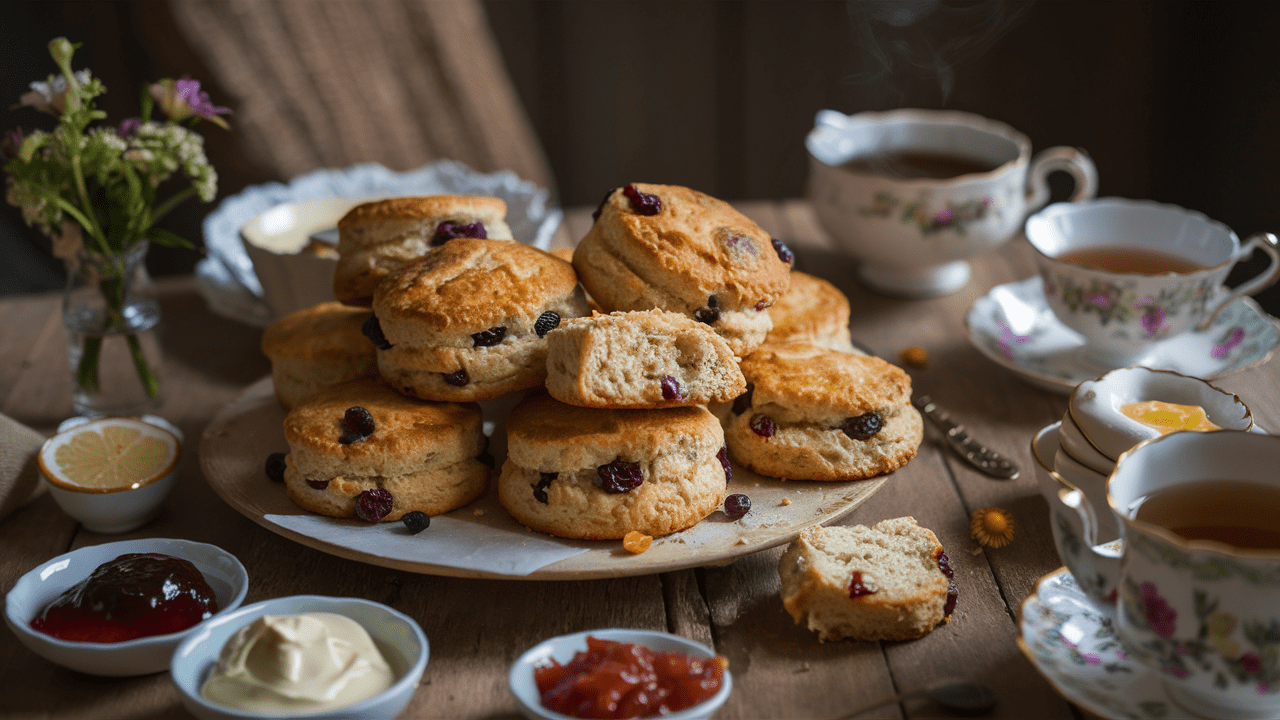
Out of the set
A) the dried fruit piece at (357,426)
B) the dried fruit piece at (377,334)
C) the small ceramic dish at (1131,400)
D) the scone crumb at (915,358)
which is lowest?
the scone crumb at (915,358)

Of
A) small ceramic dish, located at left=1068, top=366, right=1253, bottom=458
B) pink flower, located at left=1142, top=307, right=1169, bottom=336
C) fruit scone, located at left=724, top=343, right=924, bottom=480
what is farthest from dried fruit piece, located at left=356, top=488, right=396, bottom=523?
pink flower, located at left=1142, top=307, right=1169, bottom=336

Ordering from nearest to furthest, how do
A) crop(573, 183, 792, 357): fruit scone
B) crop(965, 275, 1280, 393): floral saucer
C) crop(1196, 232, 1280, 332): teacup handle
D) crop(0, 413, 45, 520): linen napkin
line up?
crop(573, 183, 792, 357): fruit scone
crop(0, 413, 45, 520): linen napkin
crop(1196, 232, 1280, 332): teacup handle
crop(965, 275, 1280, 393): floral saucer

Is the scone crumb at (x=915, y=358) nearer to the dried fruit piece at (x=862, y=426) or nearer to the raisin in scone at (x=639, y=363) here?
the dried fruit piece at (x=862, y=426)

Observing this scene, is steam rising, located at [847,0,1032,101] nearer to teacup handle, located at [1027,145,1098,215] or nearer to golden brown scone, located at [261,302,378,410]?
teacup handle, located at [1027,145,1098,215]

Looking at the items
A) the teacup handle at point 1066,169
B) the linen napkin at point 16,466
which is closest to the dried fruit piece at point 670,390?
the linen napkin at point 16,466

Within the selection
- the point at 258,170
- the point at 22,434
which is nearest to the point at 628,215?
the point at 22,434
